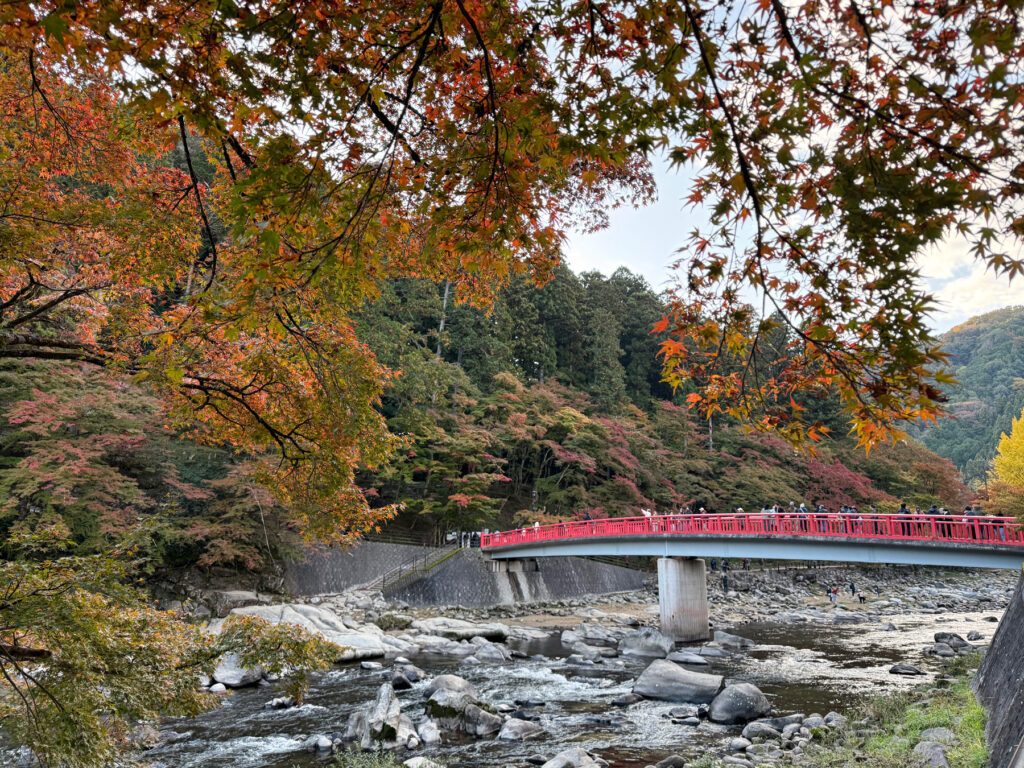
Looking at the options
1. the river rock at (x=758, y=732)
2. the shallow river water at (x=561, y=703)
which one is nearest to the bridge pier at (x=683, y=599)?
the shallow river water at (x=561, y=703)

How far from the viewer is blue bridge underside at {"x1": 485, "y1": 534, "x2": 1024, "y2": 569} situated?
13.1 metres

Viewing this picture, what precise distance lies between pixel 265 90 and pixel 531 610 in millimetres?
23760

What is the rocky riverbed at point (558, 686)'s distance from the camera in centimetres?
874

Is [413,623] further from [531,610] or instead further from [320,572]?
[531,610]

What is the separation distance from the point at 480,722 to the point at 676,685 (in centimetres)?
403

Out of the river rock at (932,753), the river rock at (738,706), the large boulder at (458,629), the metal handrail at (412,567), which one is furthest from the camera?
the metal handrail at (412,567)

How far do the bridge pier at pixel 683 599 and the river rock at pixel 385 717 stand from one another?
1066cm

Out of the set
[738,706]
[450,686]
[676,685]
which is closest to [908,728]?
[738,706]

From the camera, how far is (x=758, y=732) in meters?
9.08

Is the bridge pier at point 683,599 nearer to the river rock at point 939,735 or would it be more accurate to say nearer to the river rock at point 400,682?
the river rock at point 400,682

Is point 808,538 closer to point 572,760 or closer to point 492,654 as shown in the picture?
point 492,654

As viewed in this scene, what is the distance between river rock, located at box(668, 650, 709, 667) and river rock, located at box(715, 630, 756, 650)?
2.06m

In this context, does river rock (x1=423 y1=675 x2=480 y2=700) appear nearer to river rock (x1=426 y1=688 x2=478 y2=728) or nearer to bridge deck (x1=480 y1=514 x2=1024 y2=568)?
river rock (x1=426 y1=688 x2=478 y2=728)

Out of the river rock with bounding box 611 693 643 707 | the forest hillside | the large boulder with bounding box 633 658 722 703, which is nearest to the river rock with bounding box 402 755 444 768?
the forest hillside
